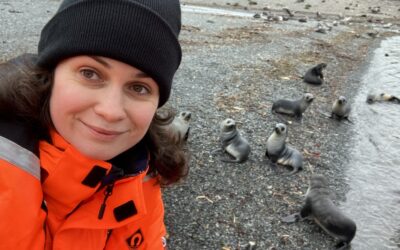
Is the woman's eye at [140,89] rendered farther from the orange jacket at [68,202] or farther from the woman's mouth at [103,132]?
the orange jacket at [68,202]

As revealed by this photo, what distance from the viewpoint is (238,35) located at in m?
13.9

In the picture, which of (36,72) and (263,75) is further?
(263,75)

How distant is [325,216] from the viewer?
14.0ft

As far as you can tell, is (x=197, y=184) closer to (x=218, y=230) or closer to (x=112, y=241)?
(x=218, y=230)

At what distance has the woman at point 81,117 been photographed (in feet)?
6.00

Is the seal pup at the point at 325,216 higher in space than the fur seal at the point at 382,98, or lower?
higher

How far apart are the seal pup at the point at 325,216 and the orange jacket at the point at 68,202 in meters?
2.51

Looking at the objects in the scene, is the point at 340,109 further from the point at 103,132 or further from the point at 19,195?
the point at 19,195

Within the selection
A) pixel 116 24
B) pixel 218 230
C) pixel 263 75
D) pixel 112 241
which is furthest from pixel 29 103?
pixel 263 75

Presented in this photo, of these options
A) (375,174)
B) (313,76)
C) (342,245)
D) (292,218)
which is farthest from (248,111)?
(342,245)

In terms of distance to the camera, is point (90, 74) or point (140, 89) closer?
point (90, 74)

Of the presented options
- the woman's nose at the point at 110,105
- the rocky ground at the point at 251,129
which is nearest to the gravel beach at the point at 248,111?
the rocky ground at the point at 251,129

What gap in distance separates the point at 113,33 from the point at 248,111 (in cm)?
547

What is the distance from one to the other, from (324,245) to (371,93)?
21.8ft
